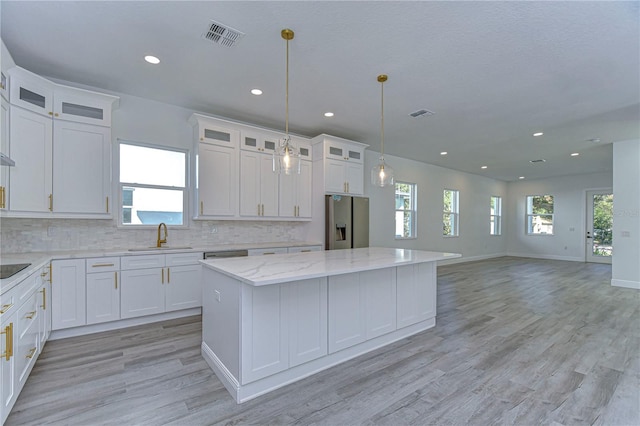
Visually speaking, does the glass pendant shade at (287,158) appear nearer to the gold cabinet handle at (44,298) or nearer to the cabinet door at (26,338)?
the cabinet door at (26,338)

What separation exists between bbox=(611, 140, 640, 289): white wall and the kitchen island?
17.2 ft

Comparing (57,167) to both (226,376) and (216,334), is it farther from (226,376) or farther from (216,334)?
(226,376)

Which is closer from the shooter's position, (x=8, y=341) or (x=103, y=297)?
(x=8, y=341)

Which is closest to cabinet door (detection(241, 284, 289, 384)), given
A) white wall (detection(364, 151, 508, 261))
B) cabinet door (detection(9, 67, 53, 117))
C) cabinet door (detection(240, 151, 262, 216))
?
cabinet door (detection(240, 151, 262, 216))

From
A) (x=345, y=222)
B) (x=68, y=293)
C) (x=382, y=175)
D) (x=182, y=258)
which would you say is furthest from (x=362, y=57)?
(x=68, y=293)

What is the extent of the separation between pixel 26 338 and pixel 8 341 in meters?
0.51

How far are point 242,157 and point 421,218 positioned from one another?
516cm

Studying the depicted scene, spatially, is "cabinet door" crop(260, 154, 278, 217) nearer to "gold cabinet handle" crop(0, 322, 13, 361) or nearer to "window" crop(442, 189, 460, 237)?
"gold cabinet handle" crop(0, 322, 13, 361)

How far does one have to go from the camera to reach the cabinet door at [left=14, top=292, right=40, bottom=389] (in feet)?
6.68

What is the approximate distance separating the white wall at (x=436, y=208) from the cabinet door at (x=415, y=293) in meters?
3.09

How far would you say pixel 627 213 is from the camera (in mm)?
5664

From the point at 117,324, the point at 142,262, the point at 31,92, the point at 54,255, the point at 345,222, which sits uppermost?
the point at 31,92

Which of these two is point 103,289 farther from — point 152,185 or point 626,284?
point 626,284

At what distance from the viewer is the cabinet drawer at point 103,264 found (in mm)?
3225
